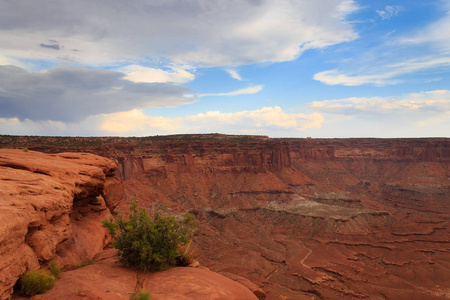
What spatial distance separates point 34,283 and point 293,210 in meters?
62.4

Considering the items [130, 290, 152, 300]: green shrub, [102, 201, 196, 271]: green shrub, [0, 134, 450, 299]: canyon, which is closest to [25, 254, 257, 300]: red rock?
[130, 290, 152, 300]: green shrub

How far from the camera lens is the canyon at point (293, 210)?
36.1m

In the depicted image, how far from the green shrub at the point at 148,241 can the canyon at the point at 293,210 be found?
274 cm

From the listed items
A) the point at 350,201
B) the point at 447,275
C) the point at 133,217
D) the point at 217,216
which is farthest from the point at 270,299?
the point at 350,201

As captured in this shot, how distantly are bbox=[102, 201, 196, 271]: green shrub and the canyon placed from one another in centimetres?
274

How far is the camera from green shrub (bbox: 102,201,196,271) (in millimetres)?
9734

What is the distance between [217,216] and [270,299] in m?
31.4

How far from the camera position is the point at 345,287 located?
34.6 meters

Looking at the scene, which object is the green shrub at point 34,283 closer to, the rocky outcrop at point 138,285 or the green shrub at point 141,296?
the rocky outcrop at point 138,285

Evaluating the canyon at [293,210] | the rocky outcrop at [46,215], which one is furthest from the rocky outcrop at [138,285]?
the canyon at [293,210]

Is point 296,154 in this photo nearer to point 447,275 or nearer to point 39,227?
point 447,275

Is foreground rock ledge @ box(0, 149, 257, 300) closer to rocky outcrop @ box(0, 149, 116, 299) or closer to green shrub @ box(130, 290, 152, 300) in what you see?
rocky outcrop @ box(0, 149, 116, 299)

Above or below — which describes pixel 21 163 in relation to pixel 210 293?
above

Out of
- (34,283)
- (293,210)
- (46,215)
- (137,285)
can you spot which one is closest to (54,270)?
(34,283)
